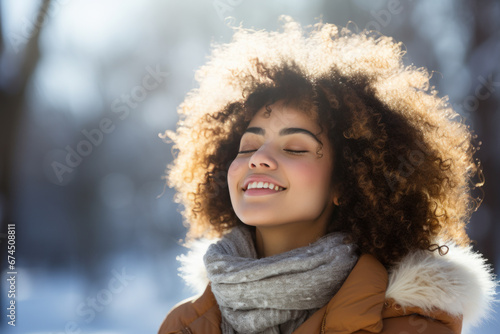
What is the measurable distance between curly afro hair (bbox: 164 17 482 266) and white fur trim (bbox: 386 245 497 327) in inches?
5.6

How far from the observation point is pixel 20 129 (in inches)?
172

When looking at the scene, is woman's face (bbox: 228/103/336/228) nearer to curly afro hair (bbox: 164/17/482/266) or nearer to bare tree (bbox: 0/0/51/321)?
curly afro hair (bbox: 164/17/482/266)

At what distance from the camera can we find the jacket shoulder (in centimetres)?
198

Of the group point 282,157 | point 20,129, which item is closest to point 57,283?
point 20,129

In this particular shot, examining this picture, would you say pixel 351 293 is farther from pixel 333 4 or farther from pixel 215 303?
pixel 333 4

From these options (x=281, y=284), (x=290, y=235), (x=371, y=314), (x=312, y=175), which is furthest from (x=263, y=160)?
(x=371, y=314)

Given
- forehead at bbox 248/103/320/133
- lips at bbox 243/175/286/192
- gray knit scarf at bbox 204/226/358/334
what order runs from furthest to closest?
forehead at bbox 248/103/320/133
lips at bbox 243/175/286/192
gray knit scarf at bbox 204/226/358/334

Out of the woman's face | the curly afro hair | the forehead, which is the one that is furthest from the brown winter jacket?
the forehead

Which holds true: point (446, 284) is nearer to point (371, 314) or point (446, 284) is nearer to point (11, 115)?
point (371, 314)

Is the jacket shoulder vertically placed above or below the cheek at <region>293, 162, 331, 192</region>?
below

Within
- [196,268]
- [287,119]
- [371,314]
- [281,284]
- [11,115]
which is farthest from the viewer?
[11,115]

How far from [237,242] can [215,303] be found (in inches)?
11.2

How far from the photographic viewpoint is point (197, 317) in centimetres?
205

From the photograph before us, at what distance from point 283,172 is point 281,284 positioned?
44 cm
